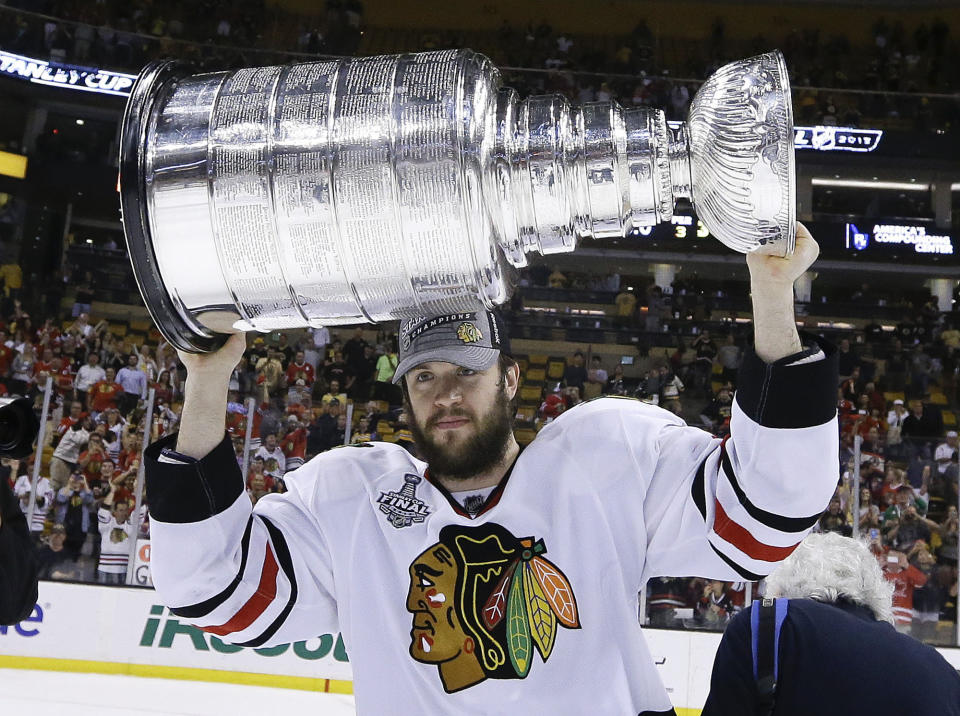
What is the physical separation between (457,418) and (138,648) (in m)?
4.71

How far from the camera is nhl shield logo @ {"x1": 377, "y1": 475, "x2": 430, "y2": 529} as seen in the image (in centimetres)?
155

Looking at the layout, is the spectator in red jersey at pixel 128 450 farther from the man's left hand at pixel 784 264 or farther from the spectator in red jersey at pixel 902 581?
the man's left hand at pixel 784 264

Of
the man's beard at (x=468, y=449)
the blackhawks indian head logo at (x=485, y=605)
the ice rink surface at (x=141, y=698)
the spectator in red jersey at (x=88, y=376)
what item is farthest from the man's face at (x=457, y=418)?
the spectator in red jersey at (x=88, y=376)

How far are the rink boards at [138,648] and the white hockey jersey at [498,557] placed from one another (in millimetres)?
4198

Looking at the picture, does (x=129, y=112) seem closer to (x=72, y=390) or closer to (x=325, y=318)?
(x=325, y=318)

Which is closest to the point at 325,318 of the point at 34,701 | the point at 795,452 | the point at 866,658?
the point at 795,452

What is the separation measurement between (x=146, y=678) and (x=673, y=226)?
8.36 m

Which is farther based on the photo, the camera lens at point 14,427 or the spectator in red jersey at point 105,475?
the spectator in red jersey at point 105,475

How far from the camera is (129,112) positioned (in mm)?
1057

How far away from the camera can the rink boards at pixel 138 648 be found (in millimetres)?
5555

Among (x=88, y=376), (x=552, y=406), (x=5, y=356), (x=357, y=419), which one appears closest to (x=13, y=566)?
(x=357, y=419)

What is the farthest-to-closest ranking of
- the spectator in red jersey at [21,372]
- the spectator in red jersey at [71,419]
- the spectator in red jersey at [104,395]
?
the spectator in red jersey at [21,372], the spectator in red jersey at [104,395], the spectator in red jersey at [71,419]

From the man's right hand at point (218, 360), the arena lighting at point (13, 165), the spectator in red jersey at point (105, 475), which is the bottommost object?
the spectator in red jersey at point (105, 475)

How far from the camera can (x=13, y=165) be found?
41.0ft
